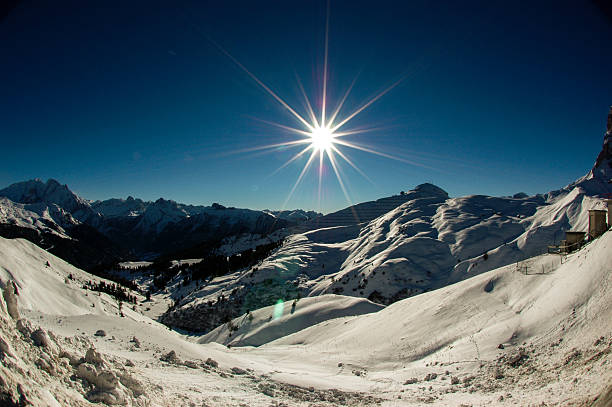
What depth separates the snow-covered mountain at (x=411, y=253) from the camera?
170 ft

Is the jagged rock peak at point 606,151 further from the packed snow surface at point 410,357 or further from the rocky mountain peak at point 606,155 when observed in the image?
the packed snow surface at point 410,357

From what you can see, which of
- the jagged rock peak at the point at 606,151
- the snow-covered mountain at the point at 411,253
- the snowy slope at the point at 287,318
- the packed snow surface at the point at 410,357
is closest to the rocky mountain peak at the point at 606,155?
the jagged rock peak at the point at 606,151

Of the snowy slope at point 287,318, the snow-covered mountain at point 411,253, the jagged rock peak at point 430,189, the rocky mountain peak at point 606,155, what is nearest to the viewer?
the snowy slope at point 287,318

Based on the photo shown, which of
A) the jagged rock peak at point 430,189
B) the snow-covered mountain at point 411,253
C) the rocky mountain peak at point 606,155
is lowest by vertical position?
the snow-covered mountain at point 411,253

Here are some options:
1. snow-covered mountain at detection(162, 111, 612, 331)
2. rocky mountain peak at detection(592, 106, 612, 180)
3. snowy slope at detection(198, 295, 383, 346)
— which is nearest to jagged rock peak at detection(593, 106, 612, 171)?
rocky mountain peak at detection(592, 106, 612, 180)

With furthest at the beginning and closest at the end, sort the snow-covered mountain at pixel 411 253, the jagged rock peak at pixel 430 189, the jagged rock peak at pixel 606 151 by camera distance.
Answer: the jagged rock peak at pixel 430 189
the jagged rock peak at pixel 606 151
the snow-covered mountain at pixel 411 253

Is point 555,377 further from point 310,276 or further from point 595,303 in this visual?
point 310,276

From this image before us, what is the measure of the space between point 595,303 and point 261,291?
6128 cm

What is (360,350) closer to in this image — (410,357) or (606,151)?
(410,357)

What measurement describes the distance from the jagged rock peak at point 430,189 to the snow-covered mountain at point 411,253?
36471 millimetres

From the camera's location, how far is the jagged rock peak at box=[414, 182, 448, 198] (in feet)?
433

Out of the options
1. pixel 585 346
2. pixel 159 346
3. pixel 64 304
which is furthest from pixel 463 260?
pixel 64 304

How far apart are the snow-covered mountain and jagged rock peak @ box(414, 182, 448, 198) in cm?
3647

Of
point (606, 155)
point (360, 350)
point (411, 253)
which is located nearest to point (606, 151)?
point (606, 155)
